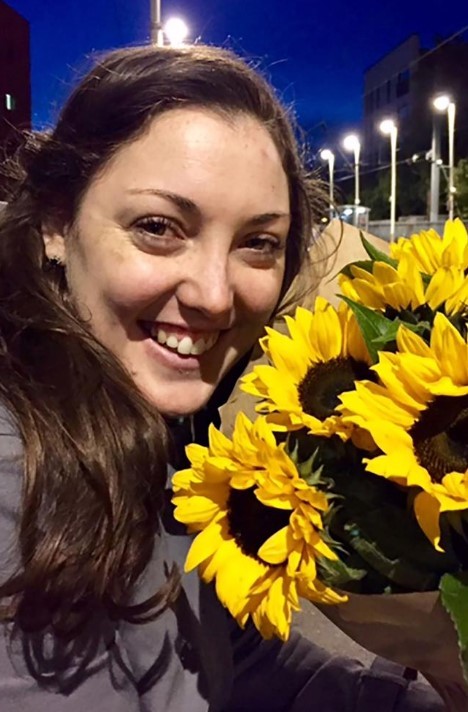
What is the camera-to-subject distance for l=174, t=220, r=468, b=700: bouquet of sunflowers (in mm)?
786

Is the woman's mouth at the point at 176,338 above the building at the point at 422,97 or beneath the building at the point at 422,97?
beneath

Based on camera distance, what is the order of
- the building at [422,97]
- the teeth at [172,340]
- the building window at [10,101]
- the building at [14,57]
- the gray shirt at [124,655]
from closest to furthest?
the gray shirt at [124,655] < the teeth at [172,340] < the building window at [10,101] < the building at [14,57] < the building at [422,97]

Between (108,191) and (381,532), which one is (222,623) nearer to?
(381,532)

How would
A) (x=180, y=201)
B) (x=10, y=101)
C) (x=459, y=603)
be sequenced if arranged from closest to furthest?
1. (x=459, y=603)
2. (x=180, y=201)
3. (x=10, y=101)

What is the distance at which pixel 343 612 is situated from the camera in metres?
0.88

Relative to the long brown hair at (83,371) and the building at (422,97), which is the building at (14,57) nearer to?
the building at (422,97)

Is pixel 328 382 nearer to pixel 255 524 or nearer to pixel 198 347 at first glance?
pixel 255 524

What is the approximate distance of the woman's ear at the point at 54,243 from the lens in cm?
146

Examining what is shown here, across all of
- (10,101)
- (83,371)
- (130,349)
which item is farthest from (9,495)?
(10,101)

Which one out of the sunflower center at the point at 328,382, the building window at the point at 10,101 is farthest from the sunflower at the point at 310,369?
the building window at the point at 10,101

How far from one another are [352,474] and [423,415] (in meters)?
0.11

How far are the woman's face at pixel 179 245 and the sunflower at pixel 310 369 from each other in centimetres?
37

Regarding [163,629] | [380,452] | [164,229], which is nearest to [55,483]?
[163,629]

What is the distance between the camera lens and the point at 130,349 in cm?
139
